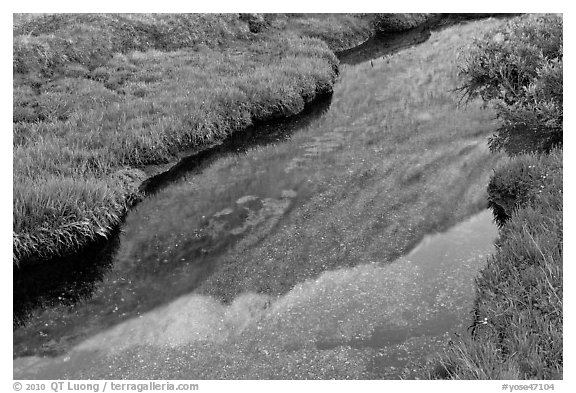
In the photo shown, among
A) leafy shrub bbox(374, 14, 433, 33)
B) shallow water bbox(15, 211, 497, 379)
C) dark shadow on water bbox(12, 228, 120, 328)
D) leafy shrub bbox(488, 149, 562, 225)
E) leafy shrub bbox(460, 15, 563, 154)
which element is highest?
leafy shrub bbox(374, 14, 433, 33)

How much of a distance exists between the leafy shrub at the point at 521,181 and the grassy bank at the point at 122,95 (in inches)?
374

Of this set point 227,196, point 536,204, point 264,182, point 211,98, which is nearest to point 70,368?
point 227,196

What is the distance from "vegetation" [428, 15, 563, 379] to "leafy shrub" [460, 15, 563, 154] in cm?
4

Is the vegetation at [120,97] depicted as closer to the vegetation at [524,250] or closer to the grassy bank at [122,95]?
the grassy bank at [122,95]

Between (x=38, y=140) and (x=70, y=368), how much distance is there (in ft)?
28.8

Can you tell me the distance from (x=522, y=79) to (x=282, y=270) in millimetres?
15349

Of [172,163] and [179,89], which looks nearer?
[172,163]

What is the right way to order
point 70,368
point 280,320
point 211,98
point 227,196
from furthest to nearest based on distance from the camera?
point 211,98
point 227,196
point 280,320
point 70,368

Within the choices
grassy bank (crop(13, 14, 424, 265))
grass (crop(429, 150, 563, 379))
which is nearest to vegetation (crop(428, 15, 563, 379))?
grass (crop(429, 150, 563, 379))

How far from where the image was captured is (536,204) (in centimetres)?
1170

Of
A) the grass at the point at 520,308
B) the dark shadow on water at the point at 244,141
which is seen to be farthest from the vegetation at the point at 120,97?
the grass at the point at 520,308

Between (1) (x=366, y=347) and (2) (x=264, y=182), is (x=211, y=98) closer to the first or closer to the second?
(2) (x=264, y=182)

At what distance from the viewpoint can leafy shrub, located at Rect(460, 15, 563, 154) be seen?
1731cm

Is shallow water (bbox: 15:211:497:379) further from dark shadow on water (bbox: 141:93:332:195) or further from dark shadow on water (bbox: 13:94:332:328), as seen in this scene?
dark shadow on water (bbox: 141:93:332:195)
